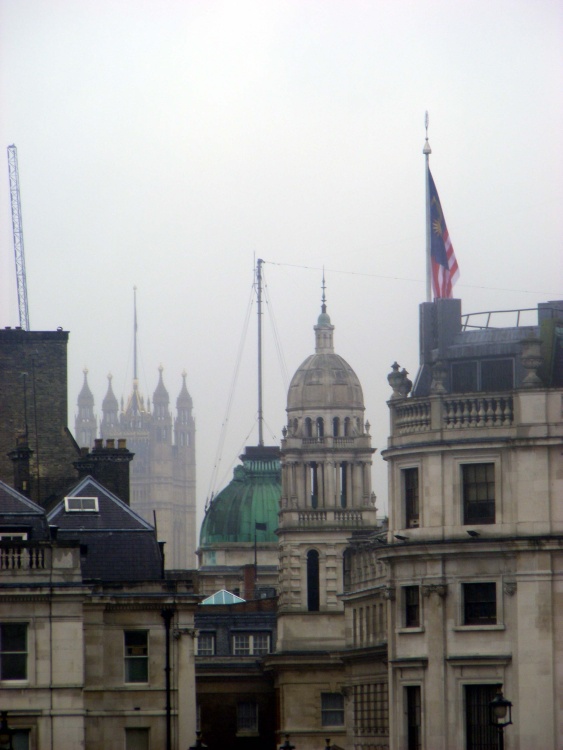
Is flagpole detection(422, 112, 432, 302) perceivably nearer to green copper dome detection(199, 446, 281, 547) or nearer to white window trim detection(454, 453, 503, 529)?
white window trim detection(454, 453, 503, 529)

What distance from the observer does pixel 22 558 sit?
2975 inches

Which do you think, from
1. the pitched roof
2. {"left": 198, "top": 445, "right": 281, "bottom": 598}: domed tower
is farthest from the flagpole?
{"left": 198, "top": 445, "right": 281, "bottom": 598}: domed tower

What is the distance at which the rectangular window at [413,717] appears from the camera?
7700cm

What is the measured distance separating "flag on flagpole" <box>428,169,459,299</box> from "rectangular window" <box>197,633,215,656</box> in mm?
57580

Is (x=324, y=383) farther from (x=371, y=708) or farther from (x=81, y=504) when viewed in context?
(x=81, y=504)

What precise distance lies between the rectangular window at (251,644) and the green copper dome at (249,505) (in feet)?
120

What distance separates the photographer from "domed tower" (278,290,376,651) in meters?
148

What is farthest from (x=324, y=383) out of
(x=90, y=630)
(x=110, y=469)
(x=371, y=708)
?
(x=90, y=630)

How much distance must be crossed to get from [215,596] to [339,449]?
554 inches

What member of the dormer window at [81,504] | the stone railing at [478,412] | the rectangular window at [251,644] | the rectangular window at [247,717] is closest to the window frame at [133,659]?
the dormer window at [81,504]

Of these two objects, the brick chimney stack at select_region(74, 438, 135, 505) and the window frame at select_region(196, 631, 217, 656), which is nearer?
the brick chimney stack at select_region(74, 438, 135, 505)

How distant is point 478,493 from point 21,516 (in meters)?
15.4

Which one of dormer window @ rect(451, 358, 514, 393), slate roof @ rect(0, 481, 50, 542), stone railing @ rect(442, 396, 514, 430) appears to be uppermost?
dormer window @ rect(451, 358, 514, 393)

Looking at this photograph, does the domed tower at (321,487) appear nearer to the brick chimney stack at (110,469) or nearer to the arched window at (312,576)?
the arched window at (312,576)
